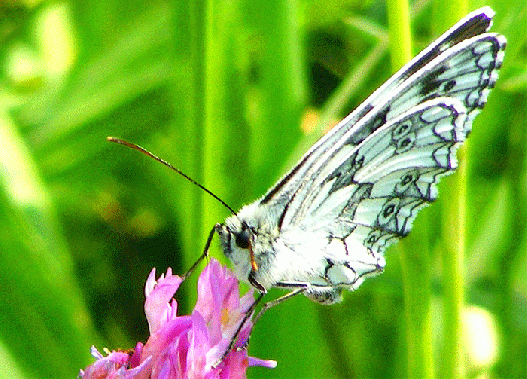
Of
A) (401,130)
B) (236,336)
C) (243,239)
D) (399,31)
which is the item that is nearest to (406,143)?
(401,130)

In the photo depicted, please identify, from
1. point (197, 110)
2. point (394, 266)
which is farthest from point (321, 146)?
point (394, 266)

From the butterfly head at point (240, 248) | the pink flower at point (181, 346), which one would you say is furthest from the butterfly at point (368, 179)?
the pink flower at point (181, 346)

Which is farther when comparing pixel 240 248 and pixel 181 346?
pixel 240 248

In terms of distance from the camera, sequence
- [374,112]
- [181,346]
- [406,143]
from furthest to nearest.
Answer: [406,143], [374,112], [181,346]

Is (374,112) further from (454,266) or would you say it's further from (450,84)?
(454,266)

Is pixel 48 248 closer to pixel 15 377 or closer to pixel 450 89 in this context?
pixel 15 377

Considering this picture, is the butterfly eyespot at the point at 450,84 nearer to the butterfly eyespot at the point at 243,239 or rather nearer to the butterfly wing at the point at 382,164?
A: the butterfly wing at the point at 382,164

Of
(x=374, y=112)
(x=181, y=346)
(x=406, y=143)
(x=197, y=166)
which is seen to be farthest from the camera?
(x=197, y=166)
